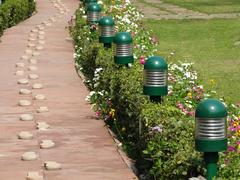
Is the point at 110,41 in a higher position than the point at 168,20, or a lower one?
higher

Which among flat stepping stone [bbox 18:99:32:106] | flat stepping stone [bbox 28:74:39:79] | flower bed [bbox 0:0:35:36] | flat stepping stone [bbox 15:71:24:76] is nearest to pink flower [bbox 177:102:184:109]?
flat stepping stone [bbox 18:99:32:106]

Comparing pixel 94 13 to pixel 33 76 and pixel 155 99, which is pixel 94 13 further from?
pixel 155 99

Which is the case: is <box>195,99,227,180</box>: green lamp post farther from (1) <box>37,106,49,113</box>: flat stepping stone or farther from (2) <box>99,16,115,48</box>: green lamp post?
(2) <box>99,16,115,48</box>: green lamp post

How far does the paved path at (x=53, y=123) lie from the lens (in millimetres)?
7062

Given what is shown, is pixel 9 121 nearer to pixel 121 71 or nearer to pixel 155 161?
pixel 121 71

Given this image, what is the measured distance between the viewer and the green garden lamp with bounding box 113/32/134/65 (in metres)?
8.95

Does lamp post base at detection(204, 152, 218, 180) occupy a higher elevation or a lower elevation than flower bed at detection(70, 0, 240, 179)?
higher

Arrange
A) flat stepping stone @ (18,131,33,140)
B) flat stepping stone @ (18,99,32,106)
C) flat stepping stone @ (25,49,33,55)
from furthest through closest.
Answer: flat stepping stone @ (25,49,33,55) → flat stepping stone @ (18,99,32,106) → flat stepping stone @ (18,131,33,140)

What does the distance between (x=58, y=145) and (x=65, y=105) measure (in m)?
2.18

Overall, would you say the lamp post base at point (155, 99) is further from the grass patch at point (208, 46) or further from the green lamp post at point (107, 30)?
the green lamp post at point (107, 30)

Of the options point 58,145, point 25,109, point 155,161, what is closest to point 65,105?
point 25,109

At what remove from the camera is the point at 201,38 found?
20.1 m

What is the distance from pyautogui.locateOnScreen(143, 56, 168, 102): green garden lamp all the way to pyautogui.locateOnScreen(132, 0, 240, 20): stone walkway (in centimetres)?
1842

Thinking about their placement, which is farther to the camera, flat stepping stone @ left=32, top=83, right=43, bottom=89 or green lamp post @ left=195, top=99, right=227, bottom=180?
flat stepping stone @ left=32, top=83, right=43, bottom=89
